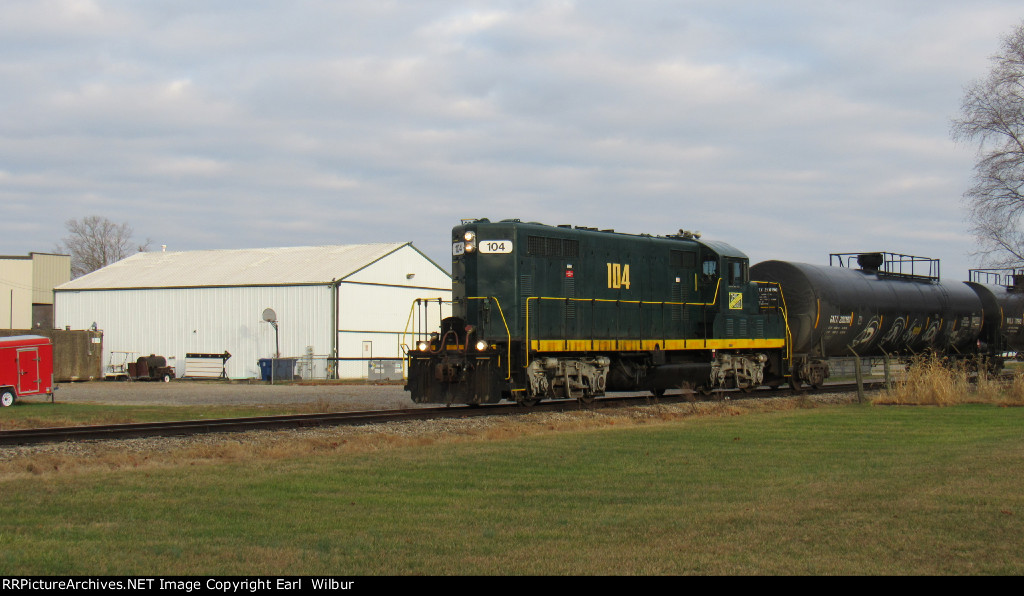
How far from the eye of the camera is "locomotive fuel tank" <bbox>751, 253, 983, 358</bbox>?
88.2ft

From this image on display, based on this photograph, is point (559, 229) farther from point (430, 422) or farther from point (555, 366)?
point (430, 422)

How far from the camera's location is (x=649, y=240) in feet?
77.3

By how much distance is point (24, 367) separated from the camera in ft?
87.1

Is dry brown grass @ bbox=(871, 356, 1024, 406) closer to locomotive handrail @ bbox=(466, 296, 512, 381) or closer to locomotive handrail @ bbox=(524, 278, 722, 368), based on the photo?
locomotive handrail @ bbox=(524, 278, 722, 368)

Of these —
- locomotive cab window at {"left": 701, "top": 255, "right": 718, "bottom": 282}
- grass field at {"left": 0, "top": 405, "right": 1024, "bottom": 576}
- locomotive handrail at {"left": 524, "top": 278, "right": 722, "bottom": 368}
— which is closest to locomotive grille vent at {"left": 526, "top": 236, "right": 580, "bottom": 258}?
locomotive handrail at {"left": 524, "top": 278, "right": 722, "bottom": 368}

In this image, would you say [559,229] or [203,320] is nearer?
[559,229]

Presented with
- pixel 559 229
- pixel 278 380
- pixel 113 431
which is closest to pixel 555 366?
pixel 559 229

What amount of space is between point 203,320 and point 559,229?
35.6 metres

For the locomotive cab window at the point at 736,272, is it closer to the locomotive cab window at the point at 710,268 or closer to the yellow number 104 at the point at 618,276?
the locomotive cab window at the point at 710,268

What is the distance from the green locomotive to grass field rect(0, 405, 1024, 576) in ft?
21.9

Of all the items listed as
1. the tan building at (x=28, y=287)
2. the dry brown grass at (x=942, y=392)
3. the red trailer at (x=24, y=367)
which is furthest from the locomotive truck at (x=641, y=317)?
the tan building at (x=28, y=287)

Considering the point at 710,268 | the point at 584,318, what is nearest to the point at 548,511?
the point at 584,318

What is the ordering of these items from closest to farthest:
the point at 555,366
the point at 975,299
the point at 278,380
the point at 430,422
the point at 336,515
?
the point at 336,515 < the point at 430,422 < the point at 555,366 < the point at 975,299 < the point at 278,380

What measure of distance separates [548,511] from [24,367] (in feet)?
76.2
